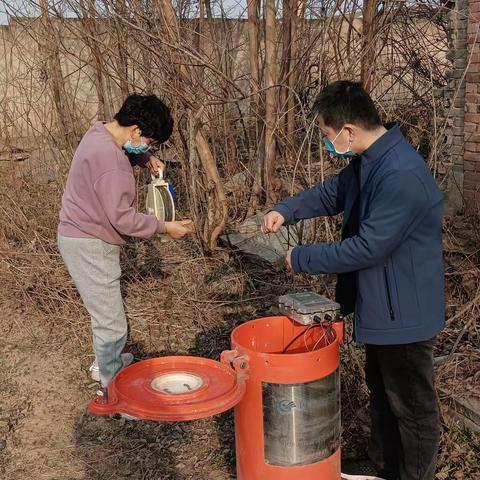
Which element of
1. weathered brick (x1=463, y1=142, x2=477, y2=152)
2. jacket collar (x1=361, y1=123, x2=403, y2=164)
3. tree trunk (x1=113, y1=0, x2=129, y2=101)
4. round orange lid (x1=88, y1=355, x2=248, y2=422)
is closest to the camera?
round orange lid (x1=88, y1=355, x2=248, y2=422)

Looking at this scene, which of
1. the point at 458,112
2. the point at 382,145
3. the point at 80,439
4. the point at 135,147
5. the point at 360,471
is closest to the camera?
the point at 382,145

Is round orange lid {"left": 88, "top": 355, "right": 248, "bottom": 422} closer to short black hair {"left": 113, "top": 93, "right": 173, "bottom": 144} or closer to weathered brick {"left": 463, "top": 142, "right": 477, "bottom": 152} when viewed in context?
short black hair {"left": 113, "top": 93, "right": 173, "bottom": 144}

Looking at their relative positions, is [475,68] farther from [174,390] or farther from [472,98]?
[174,390]

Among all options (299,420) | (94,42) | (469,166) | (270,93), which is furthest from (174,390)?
(469,166)

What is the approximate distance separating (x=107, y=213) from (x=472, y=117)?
3.76 metres

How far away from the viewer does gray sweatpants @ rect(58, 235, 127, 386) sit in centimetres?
344

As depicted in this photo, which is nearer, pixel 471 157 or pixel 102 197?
pixel 102 197

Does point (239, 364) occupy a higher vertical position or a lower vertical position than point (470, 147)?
lower

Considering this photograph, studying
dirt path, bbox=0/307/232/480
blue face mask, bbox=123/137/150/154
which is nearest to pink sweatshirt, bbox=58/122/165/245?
blue face mask, bbox=123/137/150/154

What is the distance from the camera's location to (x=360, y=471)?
3.19 meters

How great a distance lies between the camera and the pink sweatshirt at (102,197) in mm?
3213

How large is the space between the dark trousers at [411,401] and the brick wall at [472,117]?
10.4ft

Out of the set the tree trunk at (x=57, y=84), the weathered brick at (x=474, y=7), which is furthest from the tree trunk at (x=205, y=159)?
the weathered brick at (x=474, y=7)

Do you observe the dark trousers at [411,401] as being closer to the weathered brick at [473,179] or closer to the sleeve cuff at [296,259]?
the sleeve cuff at [296,259]
